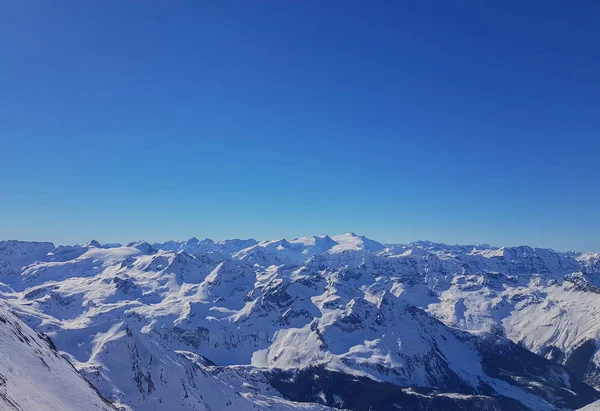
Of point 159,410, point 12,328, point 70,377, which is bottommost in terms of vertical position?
point 159,410

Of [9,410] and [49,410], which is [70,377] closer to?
[49,410]

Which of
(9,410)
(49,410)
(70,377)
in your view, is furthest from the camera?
(70,377)

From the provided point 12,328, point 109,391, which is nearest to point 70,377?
point 12,328

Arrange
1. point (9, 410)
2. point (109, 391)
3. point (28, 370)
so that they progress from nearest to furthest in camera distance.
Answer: point (9, 410), point (28, 370), point (109, 391)

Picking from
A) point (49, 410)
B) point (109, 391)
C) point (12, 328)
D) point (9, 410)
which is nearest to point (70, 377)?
→ point (12, 328)

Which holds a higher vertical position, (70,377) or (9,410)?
(9,410)

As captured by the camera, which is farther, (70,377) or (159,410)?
(159,410)
